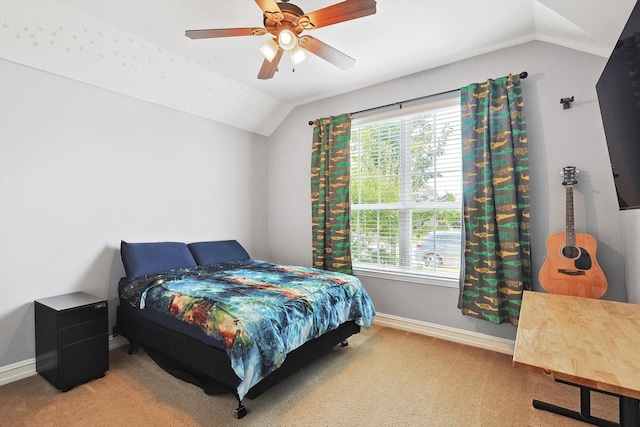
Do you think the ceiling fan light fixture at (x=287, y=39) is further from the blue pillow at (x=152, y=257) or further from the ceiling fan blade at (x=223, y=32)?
the blue pillow at (x=152, y=257)

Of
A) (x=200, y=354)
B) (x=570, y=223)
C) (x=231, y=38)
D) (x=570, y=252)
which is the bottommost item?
(x=200, y=354)

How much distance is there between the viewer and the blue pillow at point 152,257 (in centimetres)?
276

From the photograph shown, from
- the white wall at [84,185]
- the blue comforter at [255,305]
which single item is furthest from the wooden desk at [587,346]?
the white wall at [84,185]

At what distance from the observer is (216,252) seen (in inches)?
138

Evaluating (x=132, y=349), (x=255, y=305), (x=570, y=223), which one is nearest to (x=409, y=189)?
(x=570, y=223)

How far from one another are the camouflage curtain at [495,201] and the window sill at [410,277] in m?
0.14

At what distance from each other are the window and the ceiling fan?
1.39 meters

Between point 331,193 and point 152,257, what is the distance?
82.2 inches

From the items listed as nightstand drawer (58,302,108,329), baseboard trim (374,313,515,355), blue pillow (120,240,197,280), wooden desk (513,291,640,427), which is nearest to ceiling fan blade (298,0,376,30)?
wooden desk (513,291,640,427)

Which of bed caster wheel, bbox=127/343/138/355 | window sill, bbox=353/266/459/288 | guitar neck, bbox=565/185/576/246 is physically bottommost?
bed caster wheel, bbox=127/343/138/355

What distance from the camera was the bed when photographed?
1.78m

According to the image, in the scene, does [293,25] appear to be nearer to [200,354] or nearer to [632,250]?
[200,354]

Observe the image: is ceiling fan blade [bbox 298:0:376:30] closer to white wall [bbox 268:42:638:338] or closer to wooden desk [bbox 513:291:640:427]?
white wall [bbox 268:42:638:338]

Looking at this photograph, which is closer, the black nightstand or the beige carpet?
the beige carpet
